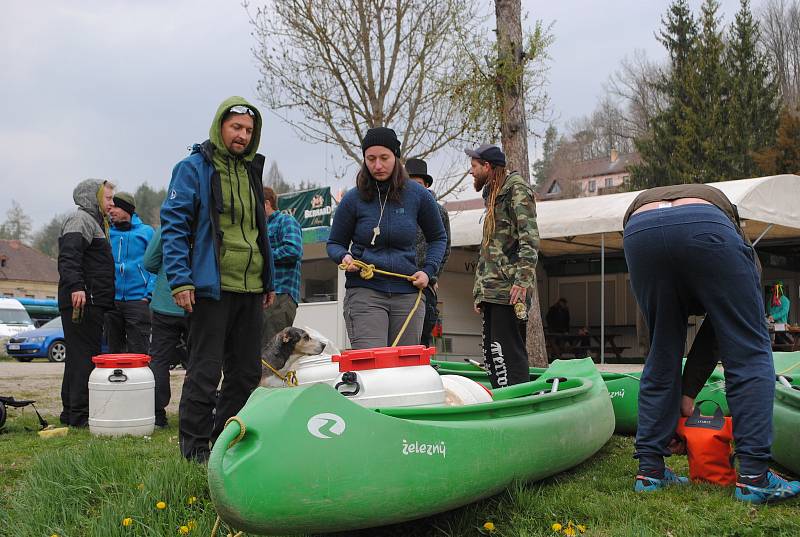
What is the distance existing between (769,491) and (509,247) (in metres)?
2.50

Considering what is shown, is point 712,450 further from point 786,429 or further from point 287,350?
point 287,350

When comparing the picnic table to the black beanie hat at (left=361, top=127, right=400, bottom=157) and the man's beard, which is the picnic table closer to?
the man's beard

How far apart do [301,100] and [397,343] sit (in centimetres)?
1002

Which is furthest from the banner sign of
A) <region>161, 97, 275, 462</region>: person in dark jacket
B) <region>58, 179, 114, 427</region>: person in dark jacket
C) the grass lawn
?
the grass lawn

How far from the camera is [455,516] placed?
3.13 m

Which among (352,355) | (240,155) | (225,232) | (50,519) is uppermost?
(240,155)

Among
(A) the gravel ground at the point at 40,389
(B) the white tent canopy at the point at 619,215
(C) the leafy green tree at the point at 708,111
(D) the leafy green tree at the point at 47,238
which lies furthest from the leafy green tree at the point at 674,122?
(D) the leafy green tree at the point at 47,238

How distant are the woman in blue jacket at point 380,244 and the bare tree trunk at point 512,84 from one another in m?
5.89

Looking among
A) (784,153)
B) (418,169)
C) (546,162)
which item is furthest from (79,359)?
(546,162)

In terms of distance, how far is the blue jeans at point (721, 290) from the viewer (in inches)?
122

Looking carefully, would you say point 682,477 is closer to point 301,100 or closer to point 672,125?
point 301,100

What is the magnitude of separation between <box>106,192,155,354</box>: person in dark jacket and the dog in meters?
1.41

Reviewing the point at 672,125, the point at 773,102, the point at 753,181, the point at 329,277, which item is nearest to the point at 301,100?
the point at 329,277

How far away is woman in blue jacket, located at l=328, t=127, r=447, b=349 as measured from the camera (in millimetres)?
4562
